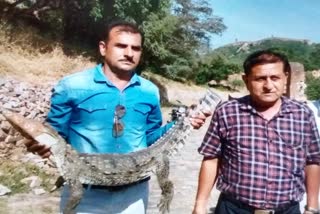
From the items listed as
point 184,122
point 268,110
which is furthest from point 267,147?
point 184,122

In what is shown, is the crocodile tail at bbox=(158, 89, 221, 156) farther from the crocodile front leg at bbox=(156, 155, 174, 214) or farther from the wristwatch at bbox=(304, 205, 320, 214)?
the wristwatch at bbox=(304, 205, 320, 214)

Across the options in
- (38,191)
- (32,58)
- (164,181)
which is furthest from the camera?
(32,58)

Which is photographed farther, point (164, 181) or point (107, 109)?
point (164, 181)

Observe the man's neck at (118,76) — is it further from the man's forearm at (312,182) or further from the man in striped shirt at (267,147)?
the man's forearm at (312,182)

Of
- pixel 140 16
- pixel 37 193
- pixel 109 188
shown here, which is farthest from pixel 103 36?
pixel 140 16

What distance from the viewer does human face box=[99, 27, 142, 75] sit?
283 centimetres

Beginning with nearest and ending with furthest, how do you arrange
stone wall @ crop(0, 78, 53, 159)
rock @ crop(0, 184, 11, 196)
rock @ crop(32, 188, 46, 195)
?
rock @ crop(0, 184, 11, 196)
rock @ crop(32, 188, 46, 195)
stone wall @ crop(0, 78, 53, 159)

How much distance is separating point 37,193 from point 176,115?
3718 mm

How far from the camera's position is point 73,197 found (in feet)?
9.00

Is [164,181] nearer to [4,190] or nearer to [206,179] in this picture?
[206,179]

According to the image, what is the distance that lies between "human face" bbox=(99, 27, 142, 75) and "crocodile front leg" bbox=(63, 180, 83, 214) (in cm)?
66

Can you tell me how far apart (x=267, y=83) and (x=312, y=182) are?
2.08 ft

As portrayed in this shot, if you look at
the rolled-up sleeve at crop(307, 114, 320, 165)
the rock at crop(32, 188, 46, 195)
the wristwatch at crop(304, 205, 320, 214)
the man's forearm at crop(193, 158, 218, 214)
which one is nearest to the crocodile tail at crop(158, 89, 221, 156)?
the man's forearm at crop(193, 158, 218, 214)

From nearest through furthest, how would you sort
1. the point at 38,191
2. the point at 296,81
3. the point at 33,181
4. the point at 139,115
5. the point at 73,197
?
the point at 73,197 → the point at 139,115 → the point at 296,81 → the point at 38,191 → the point at 33,181
